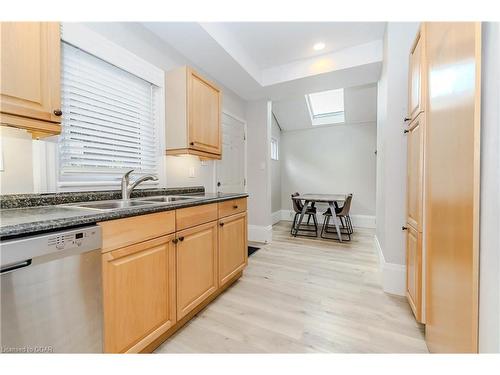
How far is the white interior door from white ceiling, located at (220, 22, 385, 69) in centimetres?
98

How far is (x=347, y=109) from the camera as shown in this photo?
4.70 metres

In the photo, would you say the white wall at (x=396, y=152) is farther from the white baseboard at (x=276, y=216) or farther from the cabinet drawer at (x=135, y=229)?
the white baseboard at (x=276, y=216)

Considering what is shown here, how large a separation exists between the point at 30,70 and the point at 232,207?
5.12 ft

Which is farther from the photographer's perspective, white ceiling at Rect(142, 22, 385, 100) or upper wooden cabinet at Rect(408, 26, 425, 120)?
white ceiling at Rect(142, 22, 385, 100)

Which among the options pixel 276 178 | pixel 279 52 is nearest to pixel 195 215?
pixel 279 52

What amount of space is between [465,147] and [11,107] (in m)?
1.95

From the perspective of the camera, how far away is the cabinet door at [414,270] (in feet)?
4.80

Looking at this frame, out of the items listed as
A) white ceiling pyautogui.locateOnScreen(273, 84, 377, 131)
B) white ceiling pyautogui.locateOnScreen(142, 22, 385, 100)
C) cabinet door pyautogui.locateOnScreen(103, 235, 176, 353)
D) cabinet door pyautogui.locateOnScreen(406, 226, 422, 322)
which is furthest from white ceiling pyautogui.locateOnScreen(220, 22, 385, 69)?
cabinet door pyautogui.locateOnScreen(103, 235, 176, 353)

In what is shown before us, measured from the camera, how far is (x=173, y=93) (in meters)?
2.06

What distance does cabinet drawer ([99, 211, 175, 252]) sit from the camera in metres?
1.02

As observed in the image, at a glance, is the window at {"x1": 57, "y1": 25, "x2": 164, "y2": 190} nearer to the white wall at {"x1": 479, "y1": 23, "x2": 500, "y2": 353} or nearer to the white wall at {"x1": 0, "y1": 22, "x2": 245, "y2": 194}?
the white wall at {"x1": 0, "y1": 22, "x2": 245, "y2": 194}

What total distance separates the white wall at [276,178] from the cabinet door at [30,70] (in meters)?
4.43

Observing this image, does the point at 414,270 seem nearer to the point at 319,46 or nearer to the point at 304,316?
the point at 304,316

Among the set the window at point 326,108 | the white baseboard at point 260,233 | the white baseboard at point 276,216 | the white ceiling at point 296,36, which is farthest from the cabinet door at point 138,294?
the window at point 326,108
